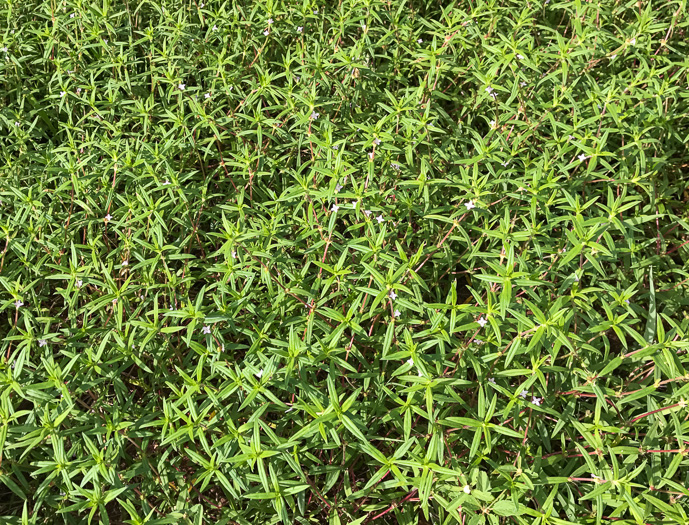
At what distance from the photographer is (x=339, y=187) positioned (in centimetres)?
286

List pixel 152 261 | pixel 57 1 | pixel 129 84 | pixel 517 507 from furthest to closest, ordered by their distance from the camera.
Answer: pixel 57 1 < pixel 129 84 < pixel 152 261 < pixel 517 507

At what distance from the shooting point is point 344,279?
266cm

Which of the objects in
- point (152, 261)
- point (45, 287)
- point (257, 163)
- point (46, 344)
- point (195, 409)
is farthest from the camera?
point (257, 163)

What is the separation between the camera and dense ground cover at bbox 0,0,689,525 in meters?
2.31

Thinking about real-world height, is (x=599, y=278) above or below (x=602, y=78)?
below

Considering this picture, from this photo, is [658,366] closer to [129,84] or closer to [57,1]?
[129,84]

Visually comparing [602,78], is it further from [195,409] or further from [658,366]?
[195,409]

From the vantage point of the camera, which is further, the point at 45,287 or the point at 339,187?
the point at 45,287

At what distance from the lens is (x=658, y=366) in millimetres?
2273

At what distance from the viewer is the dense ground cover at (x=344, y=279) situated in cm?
231

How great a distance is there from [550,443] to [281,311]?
5.21 ft

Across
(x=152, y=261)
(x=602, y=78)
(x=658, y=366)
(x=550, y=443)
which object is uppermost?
(x=602, y=78)

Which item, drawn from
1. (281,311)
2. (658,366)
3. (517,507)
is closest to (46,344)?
(281,311)

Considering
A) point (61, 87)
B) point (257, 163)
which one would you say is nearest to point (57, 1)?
point (61, 87)
